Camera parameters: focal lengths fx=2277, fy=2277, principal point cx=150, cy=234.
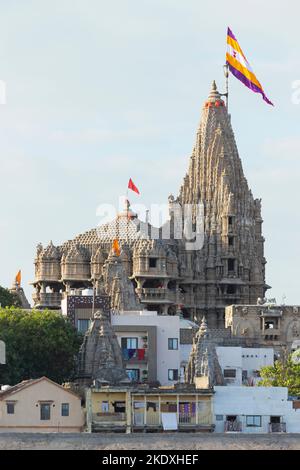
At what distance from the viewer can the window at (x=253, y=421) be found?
149m

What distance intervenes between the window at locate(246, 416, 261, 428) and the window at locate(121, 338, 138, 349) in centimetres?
2545

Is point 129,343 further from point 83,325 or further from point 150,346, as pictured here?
point 83,325

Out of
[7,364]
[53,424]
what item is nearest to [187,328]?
[7,364]

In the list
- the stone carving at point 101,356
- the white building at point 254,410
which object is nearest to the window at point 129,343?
the stone carving at point 101,356

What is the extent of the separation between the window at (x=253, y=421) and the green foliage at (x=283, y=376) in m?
14.2

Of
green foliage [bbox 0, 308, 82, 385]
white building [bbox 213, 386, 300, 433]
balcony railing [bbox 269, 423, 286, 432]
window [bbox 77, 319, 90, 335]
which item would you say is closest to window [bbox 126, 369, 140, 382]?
green foliage [bbox 0, 308, 82, 385]

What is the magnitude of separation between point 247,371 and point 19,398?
43225mm

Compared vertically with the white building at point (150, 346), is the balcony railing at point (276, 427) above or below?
below

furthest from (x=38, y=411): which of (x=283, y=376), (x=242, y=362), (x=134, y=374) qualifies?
(x=242, y=362)

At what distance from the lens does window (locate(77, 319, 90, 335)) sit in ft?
579

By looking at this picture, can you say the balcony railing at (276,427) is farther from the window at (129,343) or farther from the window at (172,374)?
the window at (129,343)

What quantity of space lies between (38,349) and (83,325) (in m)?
11.7

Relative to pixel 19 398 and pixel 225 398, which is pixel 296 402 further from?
pixel 19 398

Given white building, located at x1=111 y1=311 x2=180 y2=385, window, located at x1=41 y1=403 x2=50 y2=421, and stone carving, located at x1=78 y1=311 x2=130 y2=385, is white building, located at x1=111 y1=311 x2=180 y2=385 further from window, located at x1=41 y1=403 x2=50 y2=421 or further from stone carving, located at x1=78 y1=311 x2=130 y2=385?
window, located at x1=41 y1=403 x2=50 y2=421
